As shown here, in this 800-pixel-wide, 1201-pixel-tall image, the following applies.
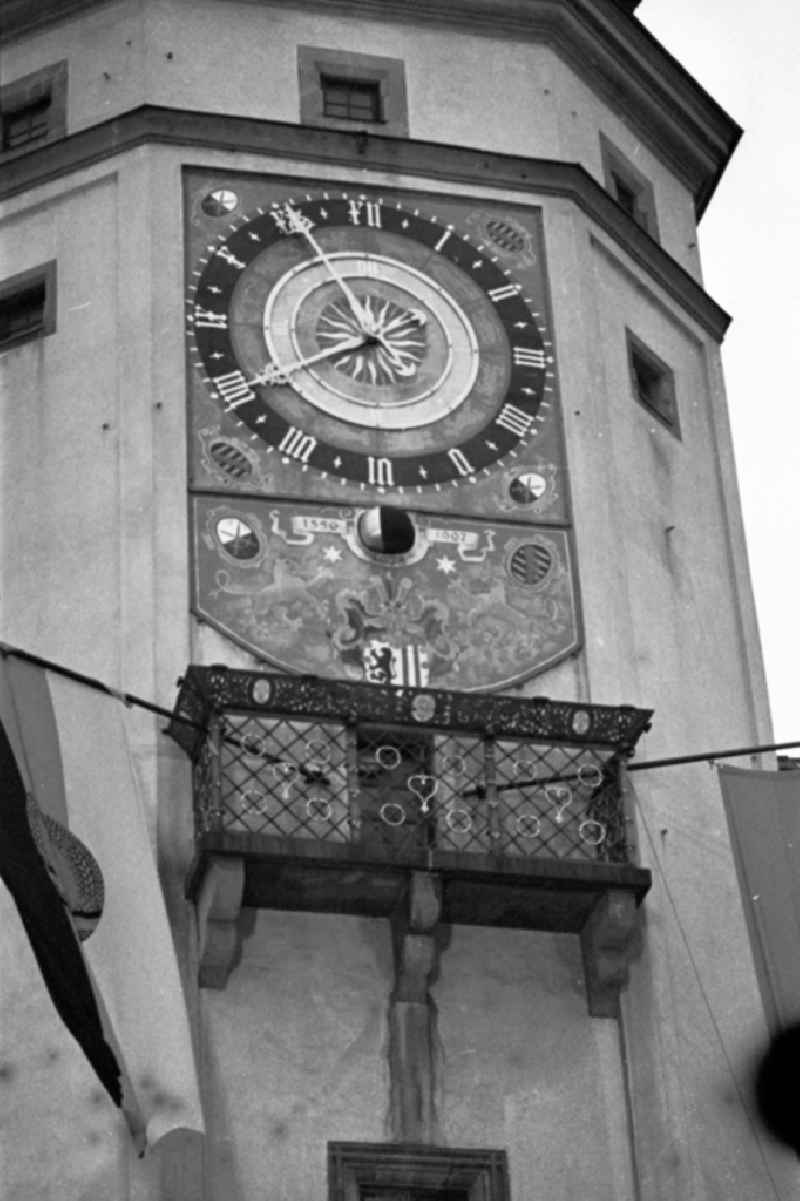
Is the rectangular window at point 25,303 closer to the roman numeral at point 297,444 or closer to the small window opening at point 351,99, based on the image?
the roman numeral at point 297,444

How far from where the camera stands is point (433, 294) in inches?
932

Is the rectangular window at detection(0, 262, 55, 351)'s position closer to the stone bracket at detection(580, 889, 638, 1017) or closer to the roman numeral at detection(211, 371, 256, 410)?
the roman numeral at detection(211, 371, 256, 410)

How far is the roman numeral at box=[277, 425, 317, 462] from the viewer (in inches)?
895

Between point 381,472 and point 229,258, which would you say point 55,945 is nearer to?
point 381,472

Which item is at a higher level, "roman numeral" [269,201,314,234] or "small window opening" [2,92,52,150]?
"small window opening" [2,92,52,150]

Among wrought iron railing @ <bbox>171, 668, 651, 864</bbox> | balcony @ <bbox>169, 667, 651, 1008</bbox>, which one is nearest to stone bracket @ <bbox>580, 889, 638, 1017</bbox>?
balcony @ <bbox>169, 667, 651, 1008</bbox>

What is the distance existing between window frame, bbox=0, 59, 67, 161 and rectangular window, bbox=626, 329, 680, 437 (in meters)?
4.07

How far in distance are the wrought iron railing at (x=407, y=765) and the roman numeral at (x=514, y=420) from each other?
101 inches

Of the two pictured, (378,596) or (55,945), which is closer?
(55,945)

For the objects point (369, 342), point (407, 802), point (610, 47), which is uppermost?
point (610, 47)

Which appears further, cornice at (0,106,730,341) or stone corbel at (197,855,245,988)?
cornice at (0,106,730,341)

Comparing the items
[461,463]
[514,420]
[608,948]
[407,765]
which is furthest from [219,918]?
[514,420]

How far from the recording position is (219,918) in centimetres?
2062

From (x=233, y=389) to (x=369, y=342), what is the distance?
38.9 inches
